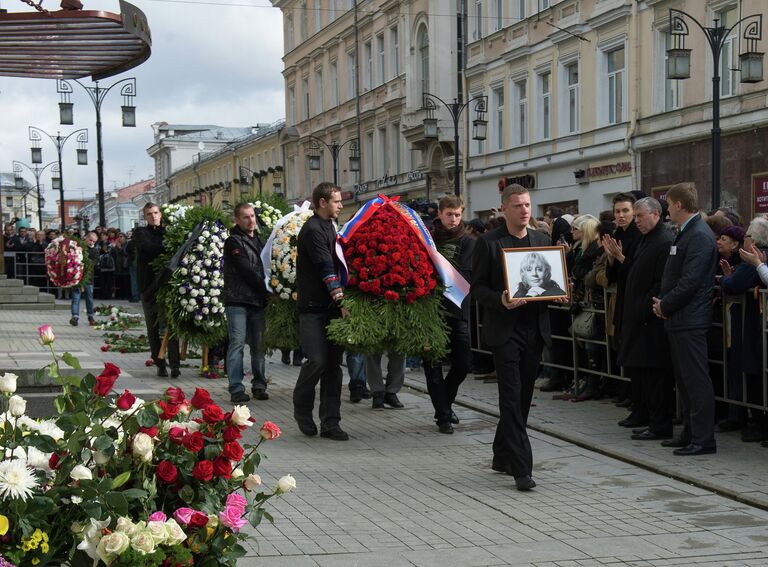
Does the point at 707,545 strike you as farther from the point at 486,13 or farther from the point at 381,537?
the point at 486,13

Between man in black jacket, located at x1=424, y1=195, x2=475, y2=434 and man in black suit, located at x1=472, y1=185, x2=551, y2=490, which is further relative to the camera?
man in black jacket, located at x1=424, y1=195, x2=475, y2=434

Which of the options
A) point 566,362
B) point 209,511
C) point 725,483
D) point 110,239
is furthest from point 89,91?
point 209,511

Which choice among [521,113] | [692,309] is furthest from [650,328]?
[521,113]

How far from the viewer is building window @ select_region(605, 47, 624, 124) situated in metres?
28.1

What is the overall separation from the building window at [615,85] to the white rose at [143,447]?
25452 mm

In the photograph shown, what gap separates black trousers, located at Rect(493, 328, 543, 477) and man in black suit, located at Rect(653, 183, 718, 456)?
1427 mm

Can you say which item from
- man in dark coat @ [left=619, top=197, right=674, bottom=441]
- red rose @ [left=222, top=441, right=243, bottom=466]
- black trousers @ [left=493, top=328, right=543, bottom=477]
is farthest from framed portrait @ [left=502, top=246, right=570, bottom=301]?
red rose @ [left=222, top=441, right=243, bottom=466]

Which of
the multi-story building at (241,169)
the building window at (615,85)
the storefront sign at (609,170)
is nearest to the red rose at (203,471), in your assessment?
the storefront sign at (609,170)

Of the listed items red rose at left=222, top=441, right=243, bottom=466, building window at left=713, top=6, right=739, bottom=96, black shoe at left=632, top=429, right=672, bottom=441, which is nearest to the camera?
red rose at left=222, top=441, right=243, bottom=466

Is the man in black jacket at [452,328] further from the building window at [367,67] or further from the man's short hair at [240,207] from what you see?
the building window at [367,67]

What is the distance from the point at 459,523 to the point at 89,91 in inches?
1084

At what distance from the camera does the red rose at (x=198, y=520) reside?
12.5 feet

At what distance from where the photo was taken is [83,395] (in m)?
4.10

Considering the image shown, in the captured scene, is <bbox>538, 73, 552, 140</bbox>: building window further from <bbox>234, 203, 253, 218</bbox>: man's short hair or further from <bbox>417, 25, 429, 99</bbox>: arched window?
<bbox>234, 203, 253, 218</bbox>: man's short hair
